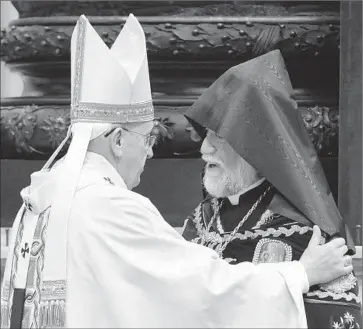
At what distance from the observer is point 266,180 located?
5.11 metres

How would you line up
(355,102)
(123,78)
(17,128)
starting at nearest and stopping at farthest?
(123,78) < (355,102) < (17,128)

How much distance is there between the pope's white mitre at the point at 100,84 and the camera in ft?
15.7

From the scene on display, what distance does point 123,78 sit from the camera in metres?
4.83

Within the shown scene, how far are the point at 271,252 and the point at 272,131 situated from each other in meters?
0.38

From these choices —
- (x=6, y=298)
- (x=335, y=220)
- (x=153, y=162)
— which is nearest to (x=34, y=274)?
(x=6, y=298)

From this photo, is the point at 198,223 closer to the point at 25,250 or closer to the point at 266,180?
the point at 266,180

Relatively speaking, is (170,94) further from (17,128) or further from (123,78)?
(123,78)

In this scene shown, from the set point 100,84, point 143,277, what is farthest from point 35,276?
point 100,84

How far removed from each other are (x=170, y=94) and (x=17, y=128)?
0.67 m

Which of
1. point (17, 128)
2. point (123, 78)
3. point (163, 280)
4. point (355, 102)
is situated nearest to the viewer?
point (163, 280)

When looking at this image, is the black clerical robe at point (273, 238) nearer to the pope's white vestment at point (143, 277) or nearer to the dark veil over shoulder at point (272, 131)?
the dark veil over shoulder at point (272, 131)

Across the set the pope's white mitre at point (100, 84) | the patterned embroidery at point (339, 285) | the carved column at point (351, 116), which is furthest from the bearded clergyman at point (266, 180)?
the carved column at point (351, 116)

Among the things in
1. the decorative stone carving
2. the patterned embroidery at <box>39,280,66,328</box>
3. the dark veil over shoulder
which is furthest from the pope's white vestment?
the decorative stone carving

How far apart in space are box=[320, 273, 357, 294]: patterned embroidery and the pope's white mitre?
2.44 feet
